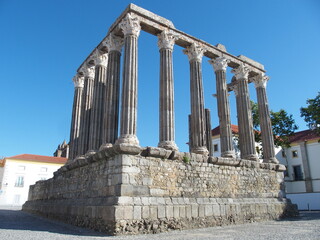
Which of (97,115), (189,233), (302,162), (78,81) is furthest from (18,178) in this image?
(302,162)

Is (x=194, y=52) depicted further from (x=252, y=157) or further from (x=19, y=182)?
(x=19, y=182)

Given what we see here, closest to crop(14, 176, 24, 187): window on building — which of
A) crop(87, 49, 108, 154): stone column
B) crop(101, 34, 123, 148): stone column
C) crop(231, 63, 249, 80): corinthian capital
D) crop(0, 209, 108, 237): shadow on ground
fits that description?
crop(0, 209, 108, 237): shadow on ground

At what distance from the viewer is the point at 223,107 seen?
14.2 m

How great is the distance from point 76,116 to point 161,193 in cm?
893

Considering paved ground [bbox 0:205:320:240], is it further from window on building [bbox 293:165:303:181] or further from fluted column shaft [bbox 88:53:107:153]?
window on building [bbox 293:165:303:181]

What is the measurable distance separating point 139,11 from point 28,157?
111ft

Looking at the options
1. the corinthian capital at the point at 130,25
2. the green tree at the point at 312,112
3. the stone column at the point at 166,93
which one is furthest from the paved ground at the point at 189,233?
the green tree at the point at 312,112

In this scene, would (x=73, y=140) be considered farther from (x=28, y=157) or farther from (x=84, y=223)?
(x=28, y=157)

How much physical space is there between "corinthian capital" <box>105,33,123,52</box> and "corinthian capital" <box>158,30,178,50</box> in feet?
6.42

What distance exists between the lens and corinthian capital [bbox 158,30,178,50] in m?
12.5

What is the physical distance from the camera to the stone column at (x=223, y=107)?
534 inches

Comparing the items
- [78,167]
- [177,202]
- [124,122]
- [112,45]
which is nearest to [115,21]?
[112,45]

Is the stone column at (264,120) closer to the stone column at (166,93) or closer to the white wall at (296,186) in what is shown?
the stone column at (166,93)

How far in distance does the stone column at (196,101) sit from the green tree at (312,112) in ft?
40.2
